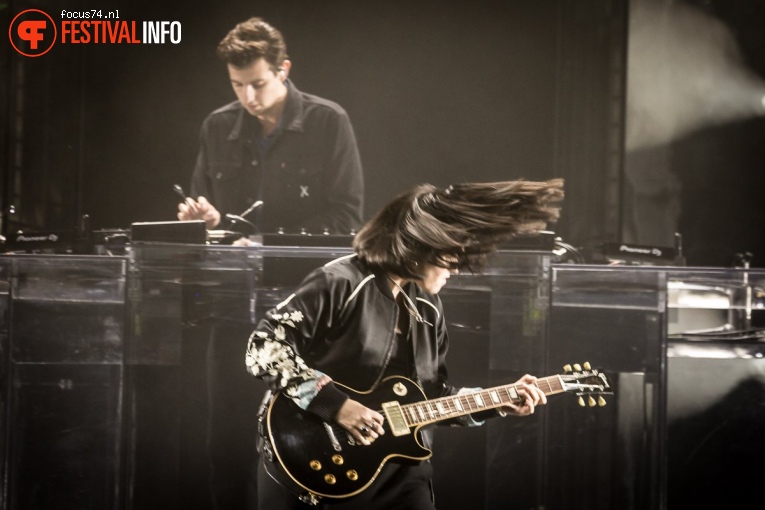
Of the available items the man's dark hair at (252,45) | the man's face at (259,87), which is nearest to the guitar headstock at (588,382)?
the man's face at (259,87)

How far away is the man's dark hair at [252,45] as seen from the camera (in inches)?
184

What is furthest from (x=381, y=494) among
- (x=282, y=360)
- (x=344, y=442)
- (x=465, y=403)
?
(x=282, y=360)

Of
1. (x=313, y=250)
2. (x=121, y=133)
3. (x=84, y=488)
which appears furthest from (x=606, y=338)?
(x=121, y=133)

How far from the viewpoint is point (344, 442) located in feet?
8.13

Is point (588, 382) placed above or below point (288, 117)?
below

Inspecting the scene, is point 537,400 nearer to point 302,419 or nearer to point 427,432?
point 427,432

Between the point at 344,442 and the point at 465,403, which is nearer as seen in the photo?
the point at 344,442

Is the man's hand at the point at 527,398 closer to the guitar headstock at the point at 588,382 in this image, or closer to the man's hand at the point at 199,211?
the guitar headstock at the point at 588,382

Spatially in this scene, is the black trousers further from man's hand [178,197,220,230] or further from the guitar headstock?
man's hand [178,197,220,230]

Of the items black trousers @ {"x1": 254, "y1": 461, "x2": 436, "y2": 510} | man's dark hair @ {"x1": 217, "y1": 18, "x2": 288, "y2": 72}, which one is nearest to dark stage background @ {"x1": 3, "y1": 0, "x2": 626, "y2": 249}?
man's dark hair @ {"x1": 217, "y1": 18, "x2": 288, "y2": 72}

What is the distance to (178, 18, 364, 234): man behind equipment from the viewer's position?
4.63 meters

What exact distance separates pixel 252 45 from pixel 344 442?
2956 millimetres

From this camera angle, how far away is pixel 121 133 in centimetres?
470

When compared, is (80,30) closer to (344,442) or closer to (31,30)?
(31,30)
